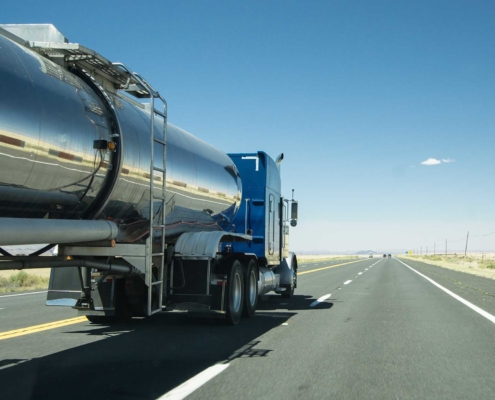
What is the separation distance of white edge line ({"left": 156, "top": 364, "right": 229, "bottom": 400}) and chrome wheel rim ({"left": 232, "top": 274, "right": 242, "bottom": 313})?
383 centimetres

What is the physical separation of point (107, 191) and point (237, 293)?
15.0 feet

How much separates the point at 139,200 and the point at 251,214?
5.92 meters

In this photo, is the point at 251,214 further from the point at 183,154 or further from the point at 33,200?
the point at 33,200

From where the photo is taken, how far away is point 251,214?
13609 mm

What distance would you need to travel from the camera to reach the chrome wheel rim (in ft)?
35.4

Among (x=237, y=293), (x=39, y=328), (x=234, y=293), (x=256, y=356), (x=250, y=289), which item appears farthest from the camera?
(x=250, y=289)

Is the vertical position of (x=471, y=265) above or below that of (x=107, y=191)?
below

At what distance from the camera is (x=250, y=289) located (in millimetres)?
11930

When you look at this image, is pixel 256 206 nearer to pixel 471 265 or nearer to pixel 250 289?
pixel 250 289

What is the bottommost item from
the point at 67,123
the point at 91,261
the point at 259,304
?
the point at 259,304

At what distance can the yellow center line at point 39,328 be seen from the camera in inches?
364

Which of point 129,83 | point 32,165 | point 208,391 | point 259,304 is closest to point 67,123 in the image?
point 32,165

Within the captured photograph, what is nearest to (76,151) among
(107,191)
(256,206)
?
(107,191)

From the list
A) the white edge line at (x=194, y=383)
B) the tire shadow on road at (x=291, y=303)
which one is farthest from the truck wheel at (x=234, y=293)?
the white edge line at (x=194, y=383)
